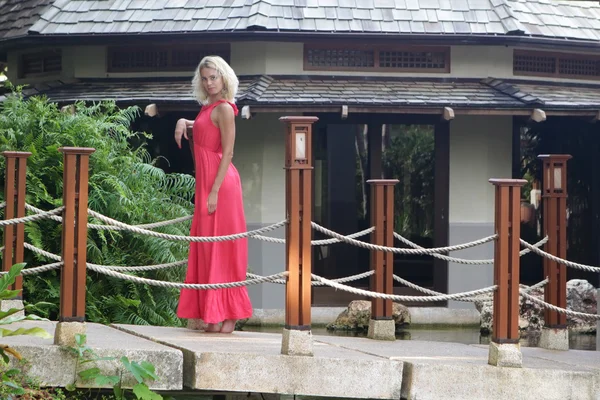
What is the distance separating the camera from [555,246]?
29.7 feet

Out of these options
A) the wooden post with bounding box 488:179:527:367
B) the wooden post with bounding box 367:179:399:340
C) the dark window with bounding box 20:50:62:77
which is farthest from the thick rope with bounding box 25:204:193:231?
the dark window with bounding box 20:50:62:77

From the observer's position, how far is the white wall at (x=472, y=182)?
637 inches

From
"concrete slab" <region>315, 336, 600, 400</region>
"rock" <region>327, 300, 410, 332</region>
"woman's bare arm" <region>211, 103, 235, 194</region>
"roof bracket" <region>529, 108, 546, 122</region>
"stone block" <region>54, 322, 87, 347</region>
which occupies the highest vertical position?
"roof bracket" <region>529, 108, 546, 122</region>

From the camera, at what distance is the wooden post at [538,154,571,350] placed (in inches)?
352

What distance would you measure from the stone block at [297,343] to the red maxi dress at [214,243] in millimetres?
985

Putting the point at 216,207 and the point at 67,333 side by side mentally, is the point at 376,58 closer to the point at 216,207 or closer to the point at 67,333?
the point at 216,207

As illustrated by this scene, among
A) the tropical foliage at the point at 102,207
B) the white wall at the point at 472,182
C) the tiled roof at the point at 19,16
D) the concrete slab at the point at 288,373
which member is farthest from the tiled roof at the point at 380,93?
Result: the concrete slab at the point at 288,373

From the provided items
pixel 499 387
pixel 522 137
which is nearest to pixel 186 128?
pixel 499 387

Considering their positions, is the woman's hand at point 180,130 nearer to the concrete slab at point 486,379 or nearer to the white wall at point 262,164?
the concrete slab at point 486,379

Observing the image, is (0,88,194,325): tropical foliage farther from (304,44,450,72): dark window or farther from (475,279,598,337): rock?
(475,279,598,337): rock

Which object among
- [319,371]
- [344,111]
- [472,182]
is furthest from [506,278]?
[472,182]

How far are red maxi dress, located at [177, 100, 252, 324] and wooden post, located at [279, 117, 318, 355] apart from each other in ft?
2.96

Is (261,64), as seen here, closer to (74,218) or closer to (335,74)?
(335,74)

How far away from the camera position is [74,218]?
276 inches
